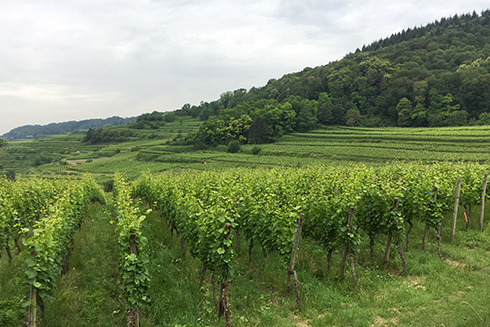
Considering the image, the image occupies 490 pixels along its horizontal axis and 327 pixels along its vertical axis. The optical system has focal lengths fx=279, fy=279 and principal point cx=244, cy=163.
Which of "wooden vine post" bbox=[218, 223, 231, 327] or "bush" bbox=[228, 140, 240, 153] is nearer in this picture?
"wooden vine post" bbox=[218, 223, 231, 327]

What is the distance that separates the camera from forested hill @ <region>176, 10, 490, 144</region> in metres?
63.9

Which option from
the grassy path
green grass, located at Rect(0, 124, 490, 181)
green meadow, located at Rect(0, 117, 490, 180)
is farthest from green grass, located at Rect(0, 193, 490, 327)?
green grass, located at Rect(0, 124, 490, 181)

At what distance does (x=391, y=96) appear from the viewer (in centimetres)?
7556

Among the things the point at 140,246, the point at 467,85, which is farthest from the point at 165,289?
the point at 467,85

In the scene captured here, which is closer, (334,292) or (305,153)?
(334,292)

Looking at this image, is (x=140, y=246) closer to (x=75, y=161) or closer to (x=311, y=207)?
(x=311, y=207)

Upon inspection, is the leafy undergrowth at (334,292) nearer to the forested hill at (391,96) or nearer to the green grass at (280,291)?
the green grass at (280,291)

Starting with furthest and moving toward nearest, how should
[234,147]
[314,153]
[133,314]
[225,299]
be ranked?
[234,147]
[314,153]
[225,299]
[133,314]

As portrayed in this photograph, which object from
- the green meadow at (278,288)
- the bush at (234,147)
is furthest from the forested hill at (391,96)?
the green meadow at (278,288)

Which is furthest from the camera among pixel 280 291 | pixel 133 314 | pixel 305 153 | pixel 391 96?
pixel 391 96

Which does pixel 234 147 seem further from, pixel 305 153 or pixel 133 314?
pixel 133 314

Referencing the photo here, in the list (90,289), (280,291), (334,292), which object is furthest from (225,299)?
(90,289)

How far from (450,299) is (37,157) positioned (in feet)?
358

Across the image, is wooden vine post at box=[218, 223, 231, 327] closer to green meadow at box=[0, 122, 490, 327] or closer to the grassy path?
green meadow at box=[0, 122, 490, 327]
